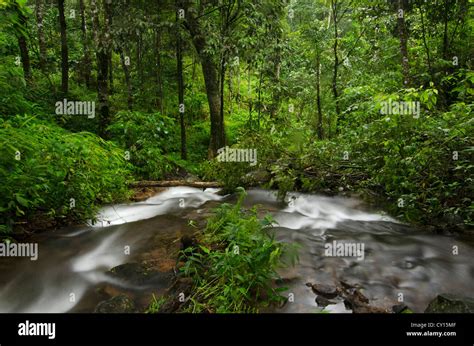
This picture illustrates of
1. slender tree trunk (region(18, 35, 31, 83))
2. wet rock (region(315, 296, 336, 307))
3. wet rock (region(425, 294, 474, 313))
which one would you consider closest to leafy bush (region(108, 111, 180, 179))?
slender tree trunk (region(18, 35, 31, 83))

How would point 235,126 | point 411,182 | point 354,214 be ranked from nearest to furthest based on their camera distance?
point 411,182 → point 354,214 → point 235,126

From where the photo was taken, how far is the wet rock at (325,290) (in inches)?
162

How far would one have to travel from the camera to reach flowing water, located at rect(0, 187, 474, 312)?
4.29 metres

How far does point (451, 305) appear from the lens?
11.2ft

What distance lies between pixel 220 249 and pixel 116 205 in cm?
396

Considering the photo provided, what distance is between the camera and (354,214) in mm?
7492

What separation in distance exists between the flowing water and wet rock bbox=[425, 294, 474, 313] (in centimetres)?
42

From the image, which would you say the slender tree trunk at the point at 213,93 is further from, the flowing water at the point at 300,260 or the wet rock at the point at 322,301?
the wet rock at the point at 322,301

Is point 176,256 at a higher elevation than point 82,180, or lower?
lower

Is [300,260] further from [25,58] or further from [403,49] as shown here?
[25,58]

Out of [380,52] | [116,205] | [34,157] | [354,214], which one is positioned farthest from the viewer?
[380,52]

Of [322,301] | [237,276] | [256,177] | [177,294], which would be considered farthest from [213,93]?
[322,301]
